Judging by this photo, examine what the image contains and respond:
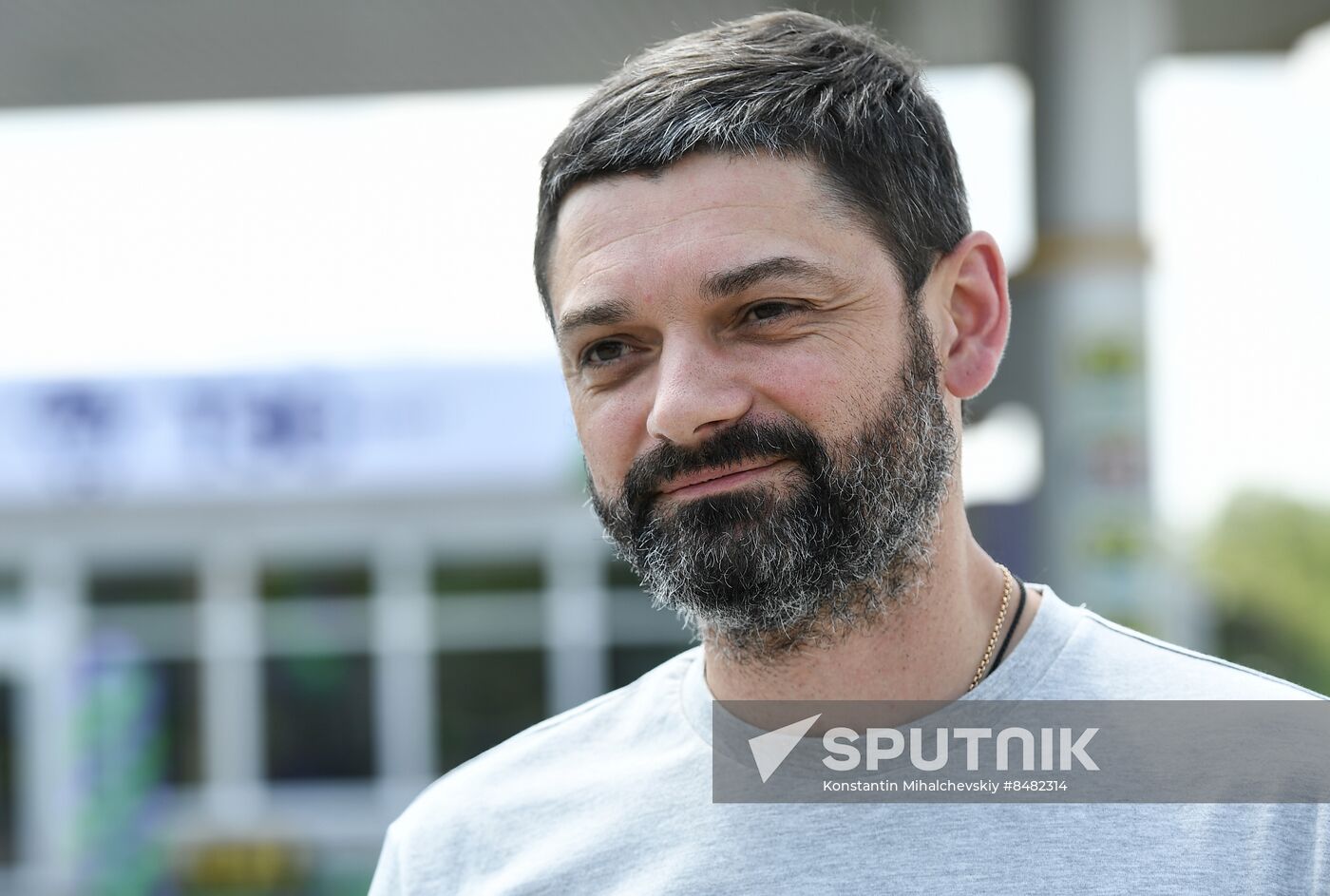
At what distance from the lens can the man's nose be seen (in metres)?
1.44

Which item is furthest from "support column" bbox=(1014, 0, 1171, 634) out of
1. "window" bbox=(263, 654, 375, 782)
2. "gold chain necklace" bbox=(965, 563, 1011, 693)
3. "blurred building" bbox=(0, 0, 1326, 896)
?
"window" bbox=(263, 654, 375, 782)

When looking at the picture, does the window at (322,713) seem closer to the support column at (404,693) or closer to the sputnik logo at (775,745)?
the support column at (404,693)

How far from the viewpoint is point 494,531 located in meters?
13.8

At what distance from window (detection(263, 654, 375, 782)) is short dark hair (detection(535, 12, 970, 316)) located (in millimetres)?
12961

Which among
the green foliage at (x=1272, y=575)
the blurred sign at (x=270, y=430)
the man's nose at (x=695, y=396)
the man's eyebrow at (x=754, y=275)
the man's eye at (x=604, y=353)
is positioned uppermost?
the man's eyebrow at (x=754, y=275)

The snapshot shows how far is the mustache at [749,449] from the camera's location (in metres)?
1.45

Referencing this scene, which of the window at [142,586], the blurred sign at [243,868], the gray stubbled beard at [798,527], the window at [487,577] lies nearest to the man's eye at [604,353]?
the gray stubbled beard at [798,527]

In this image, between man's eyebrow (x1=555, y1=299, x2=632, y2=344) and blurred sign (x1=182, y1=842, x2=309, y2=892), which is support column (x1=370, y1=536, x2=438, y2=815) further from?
man's eyebrow (x1=555, y1=299, x2=632, y2=344)

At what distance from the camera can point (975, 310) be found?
1674 millimetres

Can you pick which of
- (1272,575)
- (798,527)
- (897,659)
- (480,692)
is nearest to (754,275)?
(798,527)

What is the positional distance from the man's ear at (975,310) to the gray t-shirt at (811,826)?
28cm

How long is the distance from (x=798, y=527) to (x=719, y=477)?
0.10 m

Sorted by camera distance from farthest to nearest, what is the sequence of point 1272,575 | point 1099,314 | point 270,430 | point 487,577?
point 1272,575 < point 487,577 < point 270,430 < point 1099,314

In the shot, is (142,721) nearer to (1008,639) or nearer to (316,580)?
(316,580)
